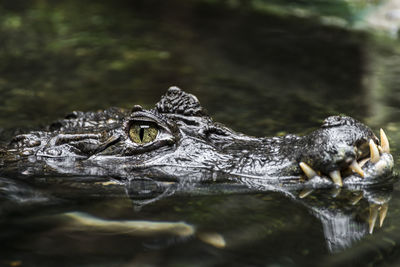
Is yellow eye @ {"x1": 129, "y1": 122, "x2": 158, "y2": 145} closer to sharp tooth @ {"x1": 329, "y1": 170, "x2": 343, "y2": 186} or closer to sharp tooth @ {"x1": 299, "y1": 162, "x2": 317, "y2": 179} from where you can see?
sharp tooth @ {"x1": 299, "y1": 162, "x2": 317, "y2": 179}

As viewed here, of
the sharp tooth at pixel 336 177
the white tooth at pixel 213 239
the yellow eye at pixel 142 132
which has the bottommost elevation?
the white tooth at pixel 213 239

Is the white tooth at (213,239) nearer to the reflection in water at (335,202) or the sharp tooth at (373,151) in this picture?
the reflection in water at (335,202)

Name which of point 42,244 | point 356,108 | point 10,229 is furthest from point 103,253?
point 356,108

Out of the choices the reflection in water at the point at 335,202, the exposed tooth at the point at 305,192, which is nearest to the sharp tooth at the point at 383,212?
the reflection in water at the point at 335,202

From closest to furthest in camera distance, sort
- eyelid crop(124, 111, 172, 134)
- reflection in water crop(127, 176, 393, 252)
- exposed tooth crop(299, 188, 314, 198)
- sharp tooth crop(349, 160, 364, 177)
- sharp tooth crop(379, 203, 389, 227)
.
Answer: reflection in water crop(127, 176, 393, 252), sharp tooth crop(379, 203, 389, 227), sharp tooth crop(349, 160, 364, 177), exposed tooth crop(299, 188, 314, 198), eyelid crop(124, 111, 172, 134)

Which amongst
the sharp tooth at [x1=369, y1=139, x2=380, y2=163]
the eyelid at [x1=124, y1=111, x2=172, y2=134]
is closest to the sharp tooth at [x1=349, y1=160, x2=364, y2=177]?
the sharp tooth at [x1=369, y1=139, x2=380, y2=163]

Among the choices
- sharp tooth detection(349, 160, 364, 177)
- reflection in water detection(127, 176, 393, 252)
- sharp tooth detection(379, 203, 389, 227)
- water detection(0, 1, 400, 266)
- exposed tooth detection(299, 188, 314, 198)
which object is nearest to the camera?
water detection(0, 1, 400, 266)

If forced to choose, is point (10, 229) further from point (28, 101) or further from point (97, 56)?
point (97, 56)
